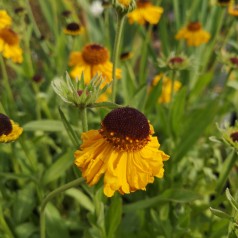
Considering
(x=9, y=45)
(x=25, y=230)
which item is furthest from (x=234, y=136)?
(x=9, y=45)

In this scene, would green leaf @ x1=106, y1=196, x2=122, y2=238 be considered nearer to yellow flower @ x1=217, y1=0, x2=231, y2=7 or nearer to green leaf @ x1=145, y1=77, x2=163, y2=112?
green leaf @ x1=145, y1=77, x2=163, y2=112

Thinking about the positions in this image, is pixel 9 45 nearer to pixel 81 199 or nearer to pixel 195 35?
pixel 81 199

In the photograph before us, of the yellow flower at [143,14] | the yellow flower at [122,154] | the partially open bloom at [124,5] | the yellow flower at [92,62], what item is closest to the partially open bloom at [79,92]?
the yellow flower at [122,154]

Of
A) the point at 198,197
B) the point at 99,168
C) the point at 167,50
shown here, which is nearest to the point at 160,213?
the point at 198,197

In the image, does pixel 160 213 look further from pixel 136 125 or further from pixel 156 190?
Answer: pixel 136 125

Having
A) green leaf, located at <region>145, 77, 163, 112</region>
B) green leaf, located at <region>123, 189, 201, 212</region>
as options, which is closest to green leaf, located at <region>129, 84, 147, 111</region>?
green leaf, located at <region>145, 77, 163, 112</region>

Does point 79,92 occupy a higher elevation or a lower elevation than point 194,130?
higher
